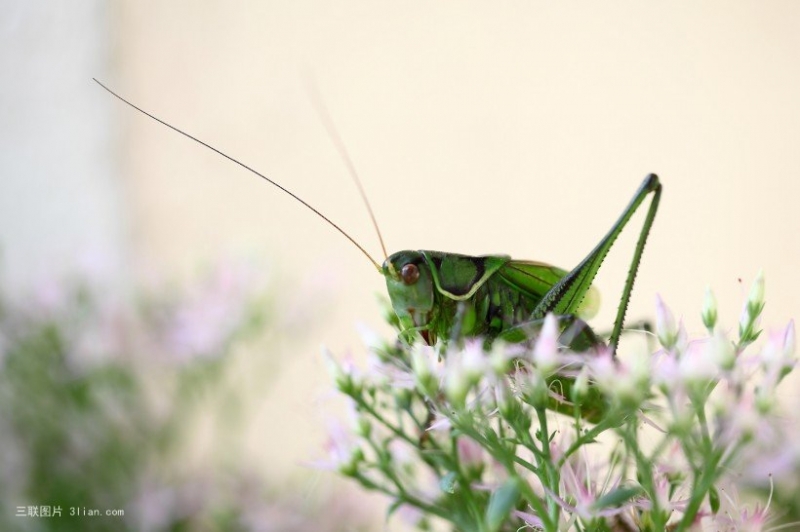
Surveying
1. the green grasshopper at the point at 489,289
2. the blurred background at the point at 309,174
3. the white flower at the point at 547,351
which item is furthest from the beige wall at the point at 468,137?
the white flower at the point at 547,351

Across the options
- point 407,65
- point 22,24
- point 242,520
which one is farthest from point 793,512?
point 22,24

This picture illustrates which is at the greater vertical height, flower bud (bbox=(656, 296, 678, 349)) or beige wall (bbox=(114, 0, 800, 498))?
beige wall (bbox=(114, 0, 800, 498))

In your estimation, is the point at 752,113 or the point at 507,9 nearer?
the point at 752,113

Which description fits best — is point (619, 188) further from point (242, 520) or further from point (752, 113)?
point (242, 520)

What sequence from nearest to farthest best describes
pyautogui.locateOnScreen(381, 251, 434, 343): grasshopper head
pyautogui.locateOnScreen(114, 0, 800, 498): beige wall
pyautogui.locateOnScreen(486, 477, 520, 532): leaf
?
1. pyautogui.locateOnScreen(486, 477, 520, 532): leaf
2. pyautogui.locateOnScreen(381, 251, 434, 343): grasshopper head
3. pyautogui.locateOnScreen(114, 0, 800, 498): beige wall

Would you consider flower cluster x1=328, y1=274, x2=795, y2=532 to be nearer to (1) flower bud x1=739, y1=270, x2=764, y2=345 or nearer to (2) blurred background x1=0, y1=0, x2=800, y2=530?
(1) flower bud x1=739, y1=270, x2=764, y2=345

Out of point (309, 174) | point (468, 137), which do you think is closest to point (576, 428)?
point (468, 137)

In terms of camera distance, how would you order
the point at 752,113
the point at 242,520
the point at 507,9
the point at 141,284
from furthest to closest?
the point at 507,9 → the point at 752,113 → the point at 141,284 → the point at 242,520

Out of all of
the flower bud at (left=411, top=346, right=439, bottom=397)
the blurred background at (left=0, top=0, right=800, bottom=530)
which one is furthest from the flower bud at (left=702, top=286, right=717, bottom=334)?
the blurred background at (left=0, top=0, right=800, bottom=530)

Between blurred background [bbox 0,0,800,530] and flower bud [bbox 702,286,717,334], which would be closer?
flower bud [bbox 702,286,717,334]
